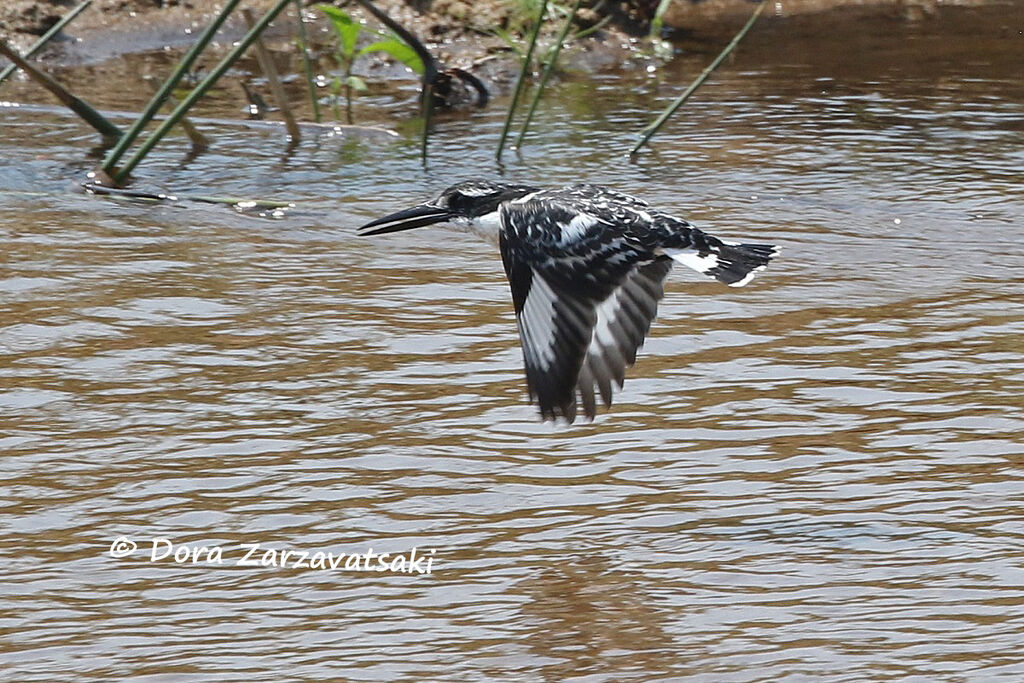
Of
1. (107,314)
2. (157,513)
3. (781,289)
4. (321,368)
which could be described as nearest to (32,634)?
(157,513)

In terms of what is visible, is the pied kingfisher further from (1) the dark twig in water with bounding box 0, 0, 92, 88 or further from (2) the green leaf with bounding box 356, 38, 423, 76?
(2) the green leaf with bounding box 356, 38, 423, 76

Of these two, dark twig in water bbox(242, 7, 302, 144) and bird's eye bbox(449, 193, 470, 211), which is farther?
dark twig in water bbox(242, 7, 302, 144)

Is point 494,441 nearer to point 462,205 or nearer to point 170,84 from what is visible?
point 462,205

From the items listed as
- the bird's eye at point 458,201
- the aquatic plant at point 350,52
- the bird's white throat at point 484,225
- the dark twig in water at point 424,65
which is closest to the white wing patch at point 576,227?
the bird's white throat at point 484,225

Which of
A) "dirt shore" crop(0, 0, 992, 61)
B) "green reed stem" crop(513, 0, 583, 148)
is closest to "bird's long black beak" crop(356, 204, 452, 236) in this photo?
"green reed stem" crop(513, 0, 583, 148)

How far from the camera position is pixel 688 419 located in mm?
3957

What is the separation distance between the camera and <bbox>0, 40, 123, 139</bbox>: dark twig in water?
A: 238 inches

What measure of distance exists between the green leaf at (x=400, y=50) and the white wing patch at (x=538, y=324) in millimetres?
3634

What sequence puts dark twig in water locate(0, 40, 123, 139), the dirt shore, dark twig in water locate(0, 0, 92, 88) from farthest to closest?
the dirt shore
dark twig in water locate(0, 40, 123, 139)
dark twig in water locate(0, 0, 92, 88)

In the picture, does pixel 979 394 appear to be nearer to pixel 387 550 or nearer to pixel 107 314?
pixel 387 550

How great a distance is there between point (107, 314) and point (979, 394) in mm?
2489

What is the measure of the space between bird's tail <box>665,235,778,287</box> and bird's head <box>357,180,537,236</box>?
67cm

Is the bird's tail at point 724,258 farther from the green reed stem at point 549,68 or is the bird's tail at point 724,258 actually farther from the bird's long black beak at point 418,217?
the green reed stem at point 549,68

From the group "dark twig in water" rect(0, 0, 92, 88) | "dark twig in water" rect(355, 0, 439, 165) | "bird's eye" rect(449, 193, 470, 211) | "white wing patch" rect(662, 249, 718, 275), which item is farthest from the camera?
"dark twig in water" rect(355, 0, 439, 165)
